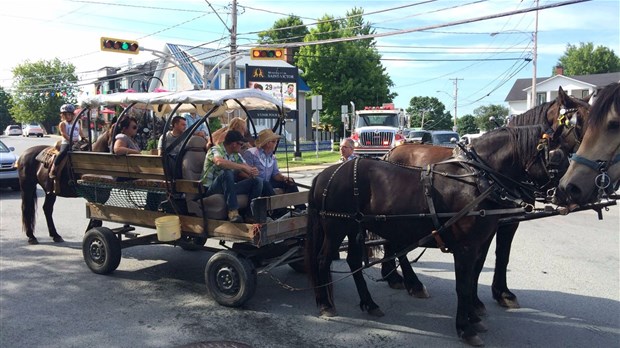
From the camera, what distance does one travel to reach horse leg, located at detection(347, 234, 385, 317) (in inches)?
197

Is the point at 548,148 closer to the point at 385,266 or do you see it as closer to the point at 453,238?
the point at 453,238

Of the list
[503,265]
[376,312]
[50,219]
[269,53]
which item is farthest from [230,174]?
[269,53]

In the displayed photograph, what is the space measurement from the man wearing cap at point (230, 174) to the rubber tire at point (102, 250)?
5.38 ft

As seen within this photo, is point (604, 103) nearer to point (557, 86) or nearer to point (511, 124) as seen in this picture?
point (511, 124)


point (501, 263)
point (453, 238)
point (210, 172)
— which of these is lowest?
→ point (501, 263)

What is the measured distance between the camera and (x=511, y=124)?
4.79 m

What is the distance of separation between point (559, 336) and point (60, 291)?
5435 millimetres

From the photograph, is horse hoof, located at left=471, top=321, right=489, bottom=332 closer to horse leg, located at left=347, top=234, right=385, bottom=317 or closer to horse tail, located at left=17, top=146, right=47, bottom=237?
horse leg, located at left=347, top=234, right=385, bottom=317

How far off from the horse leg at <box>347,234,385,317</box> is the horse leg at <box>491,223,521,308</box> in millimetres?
1324

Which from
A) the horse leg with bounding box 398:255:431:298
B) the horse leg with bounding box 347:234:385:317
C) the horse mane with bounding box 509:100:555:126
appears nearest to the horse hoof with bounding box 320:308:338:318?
the horse leg with bounding box 347:234:385:317

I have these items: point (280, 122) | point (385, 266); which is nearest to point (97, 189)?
point (280, 122)

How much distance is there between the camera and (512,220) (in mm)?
4730

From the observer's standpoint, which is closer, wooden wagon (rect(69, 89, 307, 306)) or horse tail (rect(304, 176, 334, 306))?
horse tail (rect(304, 176, 334, 306))

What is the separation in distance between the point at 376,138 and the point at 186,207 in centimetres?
1733
